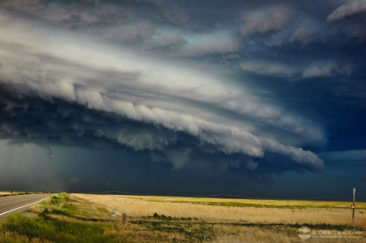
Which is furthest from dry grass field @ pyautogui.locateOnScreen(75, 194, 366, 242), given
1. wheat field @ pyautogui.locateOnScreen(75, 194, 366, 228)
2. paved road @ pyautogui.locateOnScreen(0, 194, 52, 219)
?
paved road @ pyautogui.locateOnScreen(0, 194, 52, 219)

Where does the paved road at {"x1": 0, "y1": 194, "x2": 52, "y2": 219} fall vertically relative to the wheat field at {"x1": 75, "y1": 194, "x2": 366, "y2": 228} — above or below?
above

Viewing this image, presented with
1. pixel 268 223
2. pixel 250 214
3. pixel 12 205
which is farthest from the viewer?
pixel 250 214

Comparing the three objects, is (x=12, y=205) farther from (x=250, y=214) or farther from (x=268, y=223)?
(x=250, y=214)

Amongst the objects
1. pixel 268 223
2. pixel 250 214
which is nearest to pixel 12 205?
pixel 268 223

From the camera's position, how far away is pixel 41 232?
16.5m

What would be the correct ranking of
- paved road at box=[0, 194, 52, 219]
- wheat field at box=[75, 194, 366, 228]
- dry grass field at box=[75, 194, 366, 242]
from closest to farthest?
dry grass field at box=[75, 194, 366, 242] → paved road at box=[0, 194, 52, 219] → wheat field at box=[75, 194, 366, 228]

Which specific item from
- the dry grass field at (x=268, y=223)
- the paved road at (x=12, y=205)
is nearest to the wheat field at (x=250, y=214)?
the dry grass field at (x=268, y=223)

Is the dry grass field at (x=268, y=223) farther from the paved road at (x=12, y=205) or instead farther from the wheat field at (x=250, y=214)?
the paved road at (x=12, y=205)

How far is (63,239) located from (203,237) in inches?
367

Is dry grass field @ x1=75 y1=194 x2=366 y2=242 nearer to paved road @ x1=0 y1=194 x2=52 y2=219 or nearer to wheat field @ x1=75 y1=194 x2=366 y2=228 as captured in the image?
wheat field @ x1=75 y1=194 x2=366 y2=228

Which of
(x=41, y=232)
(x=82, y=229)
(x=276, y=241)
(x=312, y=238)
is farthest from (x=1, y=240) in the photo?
(x=312, y=238)

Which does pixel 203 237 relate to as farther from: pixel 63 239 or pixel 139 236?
pixel 63 239

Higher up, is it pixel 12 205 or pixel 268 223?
pixel 12 205

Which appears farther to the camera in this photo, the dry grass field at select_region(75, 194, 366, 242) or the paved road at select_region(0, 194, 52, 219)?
the paved road at select_region(0, 194, 52, 219)
